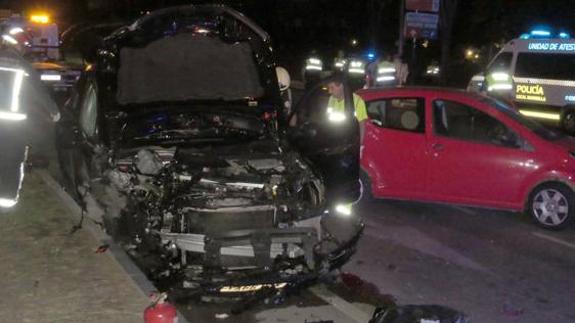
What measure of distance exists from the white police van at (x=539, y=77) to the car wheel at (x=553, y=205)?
26.7 feet

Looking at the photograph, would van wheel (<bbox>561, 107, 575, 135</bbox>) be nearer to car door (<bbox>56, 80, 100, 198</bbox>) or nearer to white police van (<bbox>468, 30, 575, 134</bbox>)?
white police van (<bbox>468, 30, 575, 134</bbox>)

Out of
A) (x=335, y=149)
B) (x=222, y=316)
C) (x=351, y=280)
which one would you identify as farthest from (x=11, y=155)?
(x=351, y=280)

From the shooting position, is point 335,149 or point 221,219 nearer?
point 221,219

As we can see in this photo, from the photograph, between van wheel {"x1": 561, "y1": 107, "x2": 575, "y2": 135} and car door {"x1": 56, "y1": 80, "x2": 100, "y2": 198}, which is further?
van wheel {"x1": 561, "y1": 107, "x2": 575, "y2": 135}

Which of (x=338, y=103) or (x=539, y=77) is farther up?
(x=539, y=77)

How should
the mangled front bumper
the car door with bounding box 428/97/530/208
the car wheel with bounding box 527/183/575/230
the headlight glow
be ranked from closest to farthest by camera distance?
the mangled front bumper → the headlight glow → the car wheel with bounding box 527/183/575/230 → the car door with bounding box 428/97/530/208

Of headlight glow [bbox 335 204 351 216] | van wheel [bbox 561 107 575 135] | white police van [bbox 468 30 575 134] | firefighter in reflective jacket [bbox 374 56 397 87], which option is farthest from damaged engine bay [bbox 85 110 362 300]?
firefighter in reflective jacket [bbox 374 56 397 87]

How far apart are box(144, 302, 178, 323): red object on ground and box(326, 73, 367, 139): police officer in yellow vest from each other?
299cm

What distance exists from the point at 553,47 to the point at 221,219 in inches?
515

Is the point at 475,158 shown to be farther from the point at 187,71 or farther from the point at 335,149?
the point at 187,71

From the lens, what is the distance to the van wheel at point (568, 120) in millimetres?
16625

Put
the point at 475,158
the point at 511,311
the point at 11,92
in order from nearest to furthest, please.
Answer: the point at 511,311 → the point at 11,92 → the point at 475,158

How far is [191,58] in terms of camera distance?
7.30 m

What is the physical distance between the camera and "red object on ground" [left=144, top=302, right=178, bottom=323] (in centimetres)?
425
